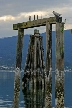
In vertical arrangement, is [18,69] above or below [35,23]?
below

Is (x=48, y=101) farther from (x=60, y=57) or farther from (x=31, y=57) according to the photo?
(x=31, y=57)

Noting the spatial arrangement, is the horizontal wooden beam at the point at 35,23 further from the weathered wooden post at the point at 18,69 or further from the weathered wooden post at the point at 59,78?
the weathered wooden post at the point at 59,78

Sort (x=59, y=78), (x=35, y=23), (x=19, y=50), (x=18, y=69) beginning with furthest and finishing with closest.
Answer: (x=19, y=50) < (x=18, y=69) < (x=35, y=23) < (x=59, y=78)

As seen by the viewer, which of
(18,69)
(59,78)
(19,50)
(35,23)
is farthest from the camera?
(19,50)

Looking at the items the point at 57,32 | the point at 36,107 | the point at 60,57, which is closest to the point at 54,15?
the point at 57,32

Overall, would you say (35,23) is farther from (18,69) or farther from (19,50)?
(18,69)

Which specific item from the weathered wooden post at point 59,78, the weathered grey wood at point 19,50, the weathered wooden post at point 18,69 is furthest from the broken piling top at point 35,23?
the weathered wooden post at point 59,78

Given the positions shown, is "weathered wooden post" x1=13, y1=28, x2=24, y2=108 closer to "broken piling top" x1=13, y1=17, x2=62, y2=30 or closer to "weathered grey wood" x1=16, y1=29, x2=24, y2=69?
"weathered grey wood" x1=16, y1=29, x2=24, y2=69

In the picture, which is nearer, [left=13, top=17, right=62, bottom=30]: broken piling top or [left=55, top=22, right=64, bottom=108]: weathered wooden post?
[left=55, top=22, right=64, bottom=108]: weathered wooden post

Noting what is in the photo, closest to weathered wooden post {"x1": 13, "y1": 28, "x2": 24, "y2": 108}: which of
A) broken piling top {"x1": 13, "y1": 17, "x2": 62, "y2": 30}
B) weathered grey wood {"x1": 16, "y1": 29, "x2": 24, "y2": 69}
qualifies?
weathered grey wood {"x1": 16, "y1": 29, "x2": 24, "y2": 69}

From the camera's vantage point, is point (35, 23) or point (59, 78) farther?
point (35, 23)

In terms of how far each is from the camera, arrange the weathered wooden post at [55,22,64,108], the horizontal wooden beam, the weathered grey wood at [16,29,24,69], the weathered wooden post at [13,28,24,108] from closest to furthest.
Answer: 1. the weathered wooden post at [55,22,64,108]
2. the horizontal wooden beam
3. the weathered wooden post at [13,28,24,108]
4. the weathered grey wood at [16,29,24,69]

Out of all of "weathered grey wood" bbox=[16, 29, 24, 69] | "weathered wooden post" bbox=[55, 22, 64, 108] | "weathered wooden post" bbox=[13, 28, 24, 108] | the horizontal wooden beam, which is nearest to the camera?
"weathered wooden post" bbox=[55, 22, 64, 108]

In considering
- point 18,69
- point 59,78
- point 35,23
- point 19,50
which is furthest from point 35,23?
point 59,78
